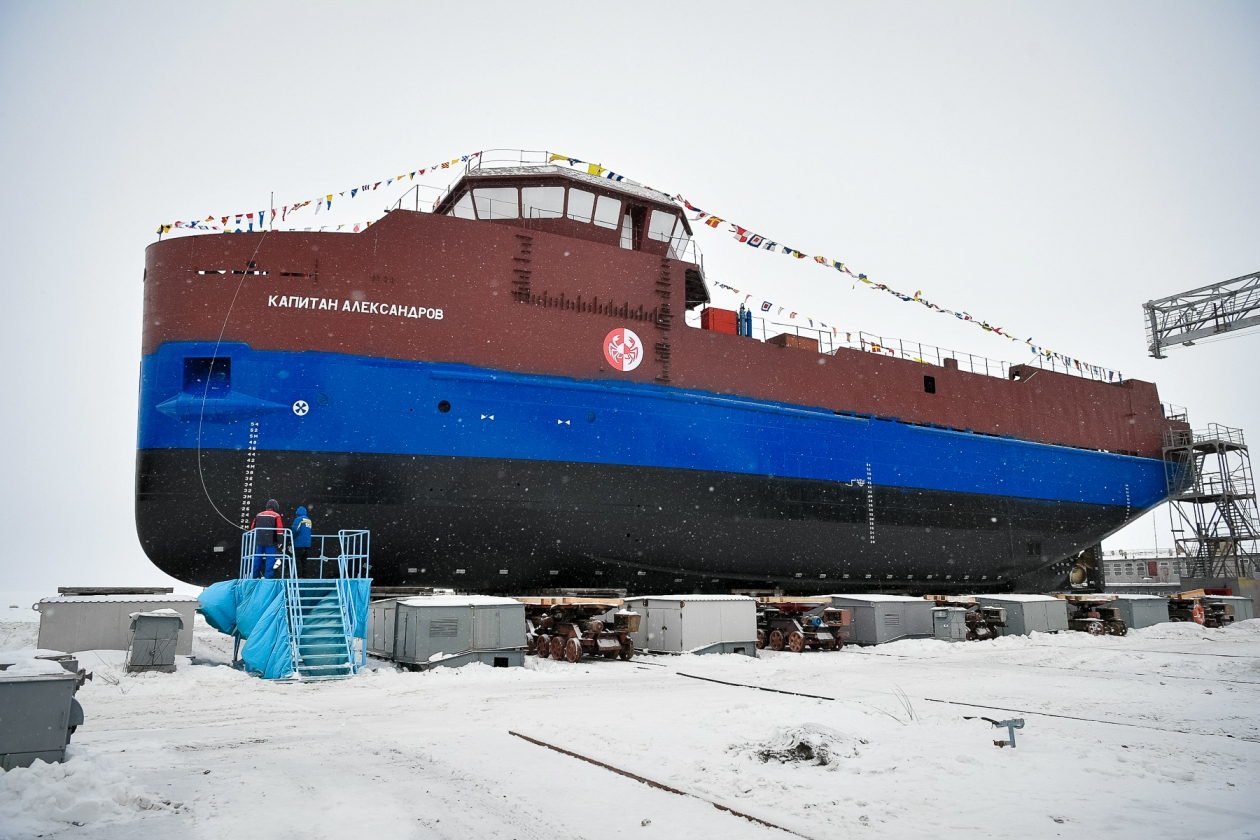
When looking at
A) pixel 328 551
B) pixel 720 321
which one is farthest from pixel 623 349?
pixel 328 551

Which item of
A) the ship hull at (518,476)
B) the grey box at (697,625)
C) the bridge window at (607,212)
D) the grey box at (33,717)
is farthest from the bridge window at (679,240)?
the grey box at (33,717)

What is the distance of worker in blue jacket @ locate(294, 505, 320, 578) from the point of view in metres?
11.0

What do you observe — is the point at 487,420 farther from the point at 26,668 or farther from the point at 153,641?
the point at 26,668

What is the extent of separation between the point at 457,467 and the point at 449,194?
6.71 metres

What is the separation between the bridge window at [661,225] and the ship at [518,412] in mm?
56

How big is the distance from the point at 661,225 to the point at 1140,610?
46.7ft

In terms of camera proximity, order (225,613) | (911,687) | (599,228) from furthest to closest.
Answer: (599,228)
(225,613)
(911,687)

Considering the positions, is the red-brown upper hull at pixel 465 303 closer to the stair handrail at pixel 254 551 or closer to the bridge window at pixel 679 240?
the bridge window at pixel 679 240

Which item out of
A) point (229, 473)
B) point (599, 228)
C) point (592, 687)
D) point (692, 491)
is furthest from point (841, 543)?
point (229, 473)

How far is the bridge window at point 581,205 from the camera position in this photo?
1625 centimetres

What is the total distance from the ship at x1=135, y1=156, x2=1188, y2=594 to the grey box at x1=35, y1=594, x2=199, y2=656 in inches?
75.2

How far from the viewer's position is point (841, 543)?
18328 millimetres

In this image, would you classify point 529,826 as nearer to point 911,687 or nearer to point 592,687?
point 592,687

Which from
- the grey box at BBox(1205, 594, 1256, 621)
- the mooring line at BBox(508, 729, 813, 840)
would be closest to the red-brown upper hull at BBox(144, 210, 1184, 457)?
the mooring line at BBox(508, 729, 813, 840)
